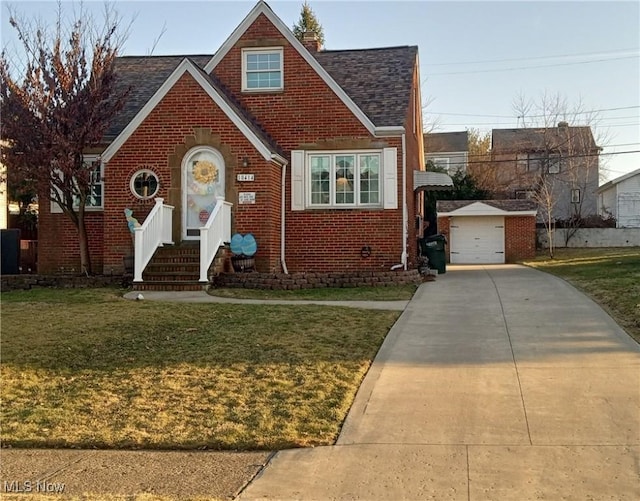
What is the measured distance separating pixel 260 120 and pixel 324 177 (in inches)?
97.9

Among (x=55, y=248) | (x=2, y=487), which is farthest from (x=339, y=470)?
(x=55, y=248)

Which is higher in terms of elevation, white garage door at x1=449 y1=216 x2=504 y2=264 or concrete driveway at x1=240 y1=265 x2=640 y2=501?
white garage door at x1=449 y1=216 x2=504 y2=264

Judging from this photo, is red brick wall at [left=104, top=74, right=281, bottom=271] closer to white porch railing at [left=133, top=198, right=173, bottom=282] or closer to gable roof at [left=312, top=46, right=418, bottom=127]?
white porch railing at [left=133, top=198, right=173, bottom=282]

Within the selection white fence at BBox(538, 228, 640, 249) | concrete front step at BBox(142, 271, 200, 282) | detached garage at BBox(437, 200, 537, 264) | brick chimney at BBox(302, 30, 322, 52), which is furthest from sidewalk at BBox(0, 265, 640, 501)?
white fence at BBox(538, 228, 640, 249)

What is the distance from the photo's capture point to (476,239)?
106 ft

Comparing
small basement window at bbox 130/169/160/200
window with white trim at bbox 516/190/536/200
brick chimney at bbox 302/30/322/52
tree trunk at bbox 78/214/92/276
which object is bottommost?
tree trunk at bbox 78/214/92/276

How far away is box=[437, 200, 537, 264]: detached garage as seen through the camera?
3162 centimetres

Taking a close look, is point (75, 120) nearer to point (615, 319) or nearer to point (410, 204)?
point (410, 204)

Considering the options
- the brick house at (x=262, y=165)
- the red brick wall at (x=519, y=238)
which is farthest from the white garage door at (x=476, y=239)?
the brick house at (x=262, y=165)

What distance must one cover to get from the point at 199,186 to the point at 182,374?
10.1 m

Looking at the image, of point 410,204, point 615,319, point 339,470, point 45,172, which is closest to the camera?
point 339,470

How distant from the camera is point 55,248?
746 inches

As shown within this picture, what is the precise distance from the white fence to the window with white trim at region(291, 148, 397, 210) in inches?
774

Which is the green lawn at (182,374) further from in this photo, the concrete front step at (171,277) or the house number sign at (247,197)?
the house number sign at (247,197)
